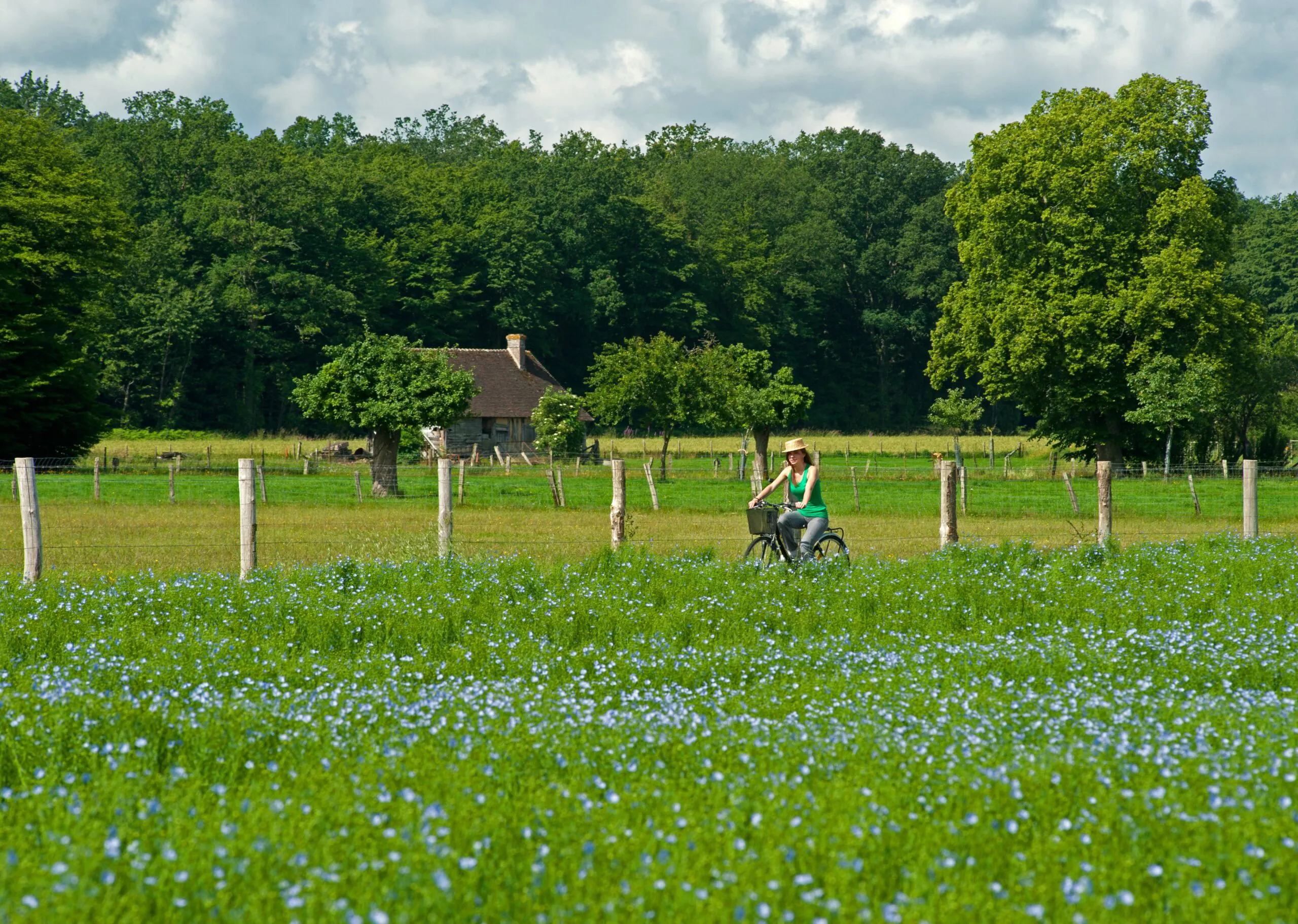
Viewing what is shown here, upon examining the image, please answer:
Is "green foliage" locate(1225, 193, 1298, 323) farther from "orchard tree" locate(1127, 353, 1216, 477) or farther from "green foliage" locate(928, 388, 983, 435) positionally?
"orchard tree" locate(1127, 353, 1216, 477)

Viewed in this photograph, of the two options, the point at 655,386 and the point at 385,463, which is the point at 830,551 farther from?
the point at 655,386

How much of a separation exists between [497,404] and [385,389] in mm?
32997

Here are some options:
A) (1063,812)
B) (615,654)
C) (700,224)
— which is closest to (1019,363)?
(615,654)

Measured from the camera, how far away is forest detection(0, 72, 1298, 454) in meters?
54.9

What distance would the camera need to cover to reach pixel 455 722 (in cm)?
719

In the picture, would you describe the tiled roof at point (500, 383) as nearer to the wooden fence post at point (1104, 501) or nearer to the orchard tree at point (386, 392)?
the orchard tree at point (386, 392)

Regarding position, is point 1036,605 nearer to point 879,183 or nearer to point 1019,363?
point 1019,363

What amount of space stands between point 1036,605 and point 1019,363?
127 ft

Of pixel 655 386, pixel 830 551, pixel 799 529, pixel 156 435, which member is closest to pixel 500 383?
pixel 156 435

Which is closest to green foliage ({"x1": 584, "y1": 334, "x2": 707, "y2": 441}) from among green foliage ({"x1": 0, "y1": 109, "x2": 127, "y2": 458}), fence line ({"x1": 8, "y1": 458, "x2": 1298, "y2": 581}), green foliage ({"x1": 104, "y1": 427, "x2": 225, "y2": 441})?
green foliage ({"x1": 0, "y1": 109, "x2": 127, "y2": 458})

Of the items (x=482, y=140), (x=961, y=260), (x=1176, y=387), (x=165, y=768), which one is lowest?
(x=165, y=768)

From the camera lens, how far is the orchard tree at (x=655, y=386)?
51.7m

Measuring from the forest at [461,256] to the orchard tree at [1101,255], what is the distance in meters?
3.08

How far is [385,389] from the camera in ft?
117
